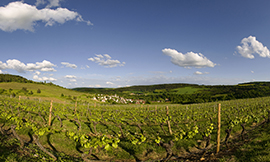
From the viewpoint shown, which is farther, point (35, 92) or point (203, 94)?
point (203, 94)

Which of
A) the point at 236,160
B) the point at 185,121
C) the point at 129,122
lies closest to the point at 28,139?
the point at 129,122

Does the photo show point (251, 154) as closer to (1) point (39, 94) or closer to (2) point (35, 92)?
(1) point (39, 94)

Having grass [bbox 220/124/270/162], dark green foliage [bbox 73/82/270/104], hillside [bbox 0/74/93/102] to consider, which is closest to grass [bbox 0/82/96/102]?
hillside [bbox 0/74/93/102]

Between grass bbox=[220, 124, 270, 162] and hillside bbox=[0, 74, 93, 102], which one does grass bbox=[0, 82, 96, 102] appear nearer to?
hillside bbox=[0, 74, 93, 102]

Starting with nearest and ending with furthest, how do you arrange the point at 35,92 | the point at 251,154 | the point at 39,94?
the point at 251,154 → the point at 39,94 → the point at 35,92

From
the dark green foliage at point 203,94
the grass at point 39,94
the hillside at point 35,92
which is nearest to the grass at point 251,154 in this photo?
the grass at point 39,94

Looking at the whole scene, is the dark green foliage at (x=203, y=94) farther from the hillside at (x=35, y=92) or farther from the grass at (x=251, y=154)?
the grass at (x=251, y=154)

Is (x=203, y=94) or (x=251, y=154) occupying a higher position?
(x=251, y=154)

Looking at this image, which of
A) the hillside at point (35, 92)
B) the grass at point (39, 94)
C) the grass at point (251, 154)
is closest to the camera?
the grass at point (251, 154)

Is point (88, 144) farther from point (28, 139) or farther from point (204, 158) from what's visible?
point (28, 139)

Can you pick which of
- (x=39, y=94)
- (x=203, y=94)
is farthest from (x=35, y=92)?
(x=203, y=94)

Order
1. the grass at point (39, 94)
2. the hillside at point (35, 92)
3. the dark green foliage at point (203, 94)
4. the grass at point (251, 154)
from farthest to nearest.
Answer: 1. the dark green foliage at point (203, 94)
2. the hillside at point (35, 92)
3. the grass at point (39, 94)
4. the grass at point (251, 154)

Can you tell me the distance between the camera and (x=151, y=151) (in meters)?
8.97

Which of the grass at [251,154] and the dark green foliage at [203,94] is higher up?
the grass at [251,154]
